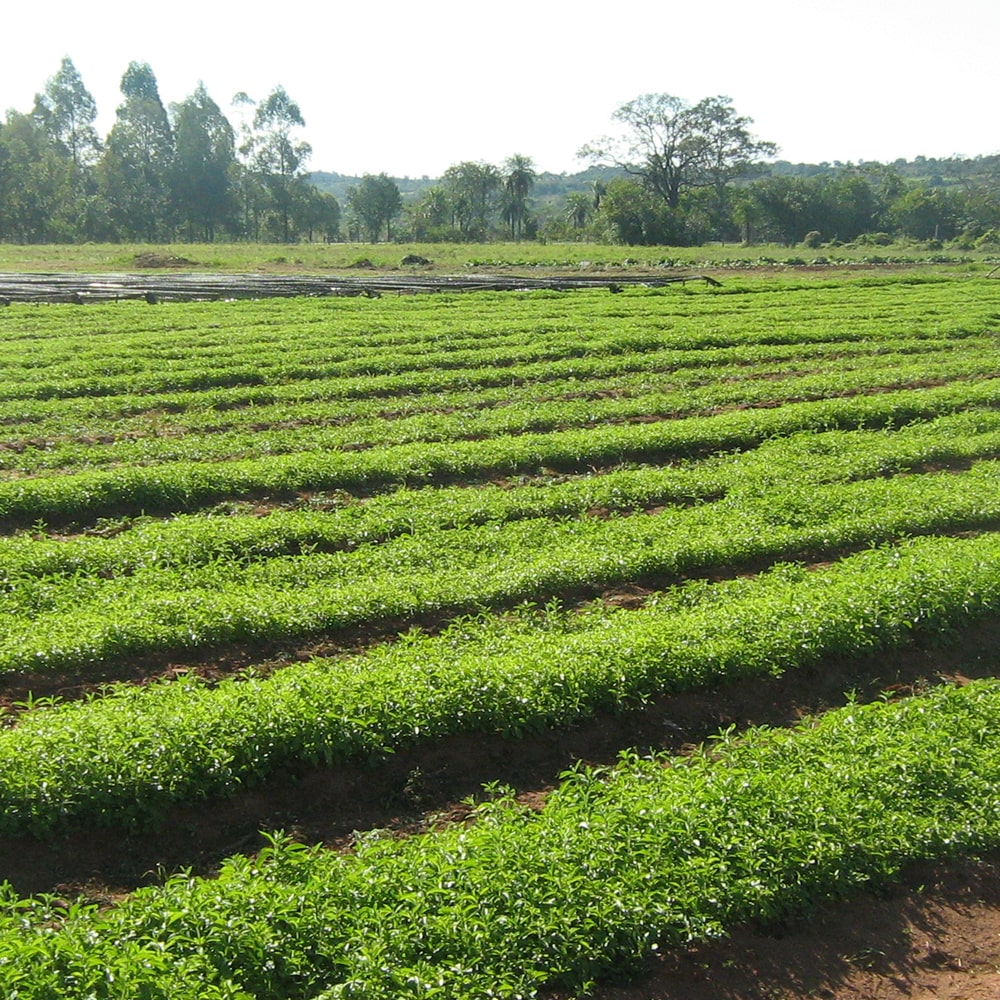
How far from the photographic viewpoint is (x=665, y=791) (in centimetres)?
708

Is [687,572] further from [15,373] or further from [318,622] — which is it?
[15,373]

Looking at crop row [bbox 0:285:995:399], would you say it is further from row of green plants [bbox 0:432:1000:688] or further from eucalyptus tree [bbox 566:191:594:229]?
eucalyptus tree [bbox 566:191:594:229]

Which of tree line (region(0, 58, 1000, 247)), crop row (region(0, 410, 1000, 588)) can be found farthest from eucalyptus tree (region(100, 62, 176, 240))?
crop row (region(0, 410, 1000, 588))

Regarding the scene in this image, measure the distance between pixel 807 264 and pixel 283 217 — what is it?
67066 millimetres

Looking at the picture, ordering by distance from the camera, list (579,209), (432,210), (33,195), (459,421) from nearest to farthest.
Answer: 1. (459,421)
2. (33,195)
3. (579,209)
4. (432,210)

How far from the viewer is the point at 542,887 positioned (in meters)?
5.98

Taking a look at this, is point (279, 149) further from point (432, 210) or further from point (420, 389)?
point (420, 389)

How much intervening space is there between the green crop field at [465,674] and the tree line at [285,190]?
70.6m

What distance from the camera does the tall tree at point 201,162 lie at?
329 feet

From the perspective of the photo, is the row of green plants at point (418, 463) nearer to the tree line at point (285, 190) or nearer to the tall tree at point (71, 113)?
the tree line at point (285, 190)

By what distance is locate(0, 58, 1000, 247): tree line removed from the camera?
93500 millimetres

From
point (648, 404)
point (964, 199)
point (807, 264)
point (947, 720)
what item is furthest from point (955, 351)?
point (964, 199)

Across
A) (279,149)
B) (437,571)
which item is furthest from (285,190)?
(437,571)

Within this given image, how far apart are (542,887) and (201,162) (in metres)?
108
